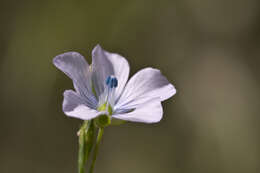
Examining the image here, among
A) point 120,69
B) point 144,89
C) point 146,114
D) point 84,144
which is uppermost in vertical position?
point 120,69

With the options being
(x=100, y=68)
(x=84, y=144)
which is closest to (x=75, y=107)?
(x=84, y=144)

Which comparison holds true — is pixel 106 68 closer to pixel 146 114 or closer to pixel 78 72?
pixel 78 72

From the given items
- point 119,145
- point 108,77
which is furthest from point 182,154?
point 108,77

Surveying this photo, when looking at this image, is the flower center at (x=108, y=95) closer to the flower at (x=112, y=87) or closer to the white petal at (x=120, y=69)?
the flower at (x=112, y=87)

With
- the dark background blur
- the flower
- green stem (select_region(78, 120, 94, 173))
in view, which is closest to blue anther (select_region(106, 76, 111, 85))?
the flower

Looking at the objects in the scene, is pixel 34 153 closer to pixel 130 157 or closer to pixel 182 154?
pixel 130 157

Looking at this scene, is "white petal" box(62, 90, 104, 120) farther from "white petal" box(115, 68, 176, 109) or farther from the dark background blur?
the dark background blur
